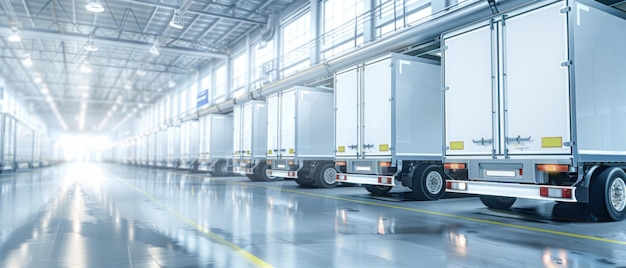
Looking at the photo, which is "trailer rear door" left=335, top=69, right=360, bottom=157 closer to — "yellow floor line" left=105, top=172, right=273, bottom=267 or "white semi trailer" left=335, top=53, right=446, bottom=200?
"white semi trailer" left=335, top=53, right=446, bottom=200

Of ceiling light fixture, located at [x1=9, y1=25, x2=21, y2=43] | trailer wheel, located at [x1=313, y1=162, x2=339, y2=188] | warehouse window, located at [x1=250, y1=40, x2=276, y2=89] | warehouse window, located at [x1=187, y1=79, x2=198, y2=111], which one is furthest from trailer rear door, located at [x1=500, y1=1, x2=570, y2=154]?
warehouse window, located at [x1=187, y1=79, x2=198, y2=111]

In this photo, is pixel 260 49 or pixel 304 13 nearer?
pixel 304 13

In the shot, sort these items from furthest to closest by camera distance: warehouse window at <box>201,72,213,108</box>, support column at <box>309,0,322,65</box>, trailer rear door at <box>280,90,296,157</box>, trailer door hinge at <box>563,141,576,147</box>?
warehouse window at <box>201,72,213,108</box> < support column at <box>309,0,322,65</box> < trailer rear door at <box>280,90,296,157</box> < trailer door hinge at <box>563,141,576,147</box>

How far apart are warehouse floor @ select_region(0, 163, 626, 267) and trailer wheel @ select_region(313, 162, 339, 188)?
5550 millimetres

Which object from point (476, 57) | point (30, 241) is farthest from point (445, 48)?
point (30, 241)

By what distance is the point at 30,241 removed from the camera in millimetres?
6223

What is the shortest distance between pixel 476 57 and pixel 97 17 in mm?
23793

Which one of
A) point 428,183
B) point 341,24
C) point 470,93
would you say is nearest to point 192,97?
point 341,24

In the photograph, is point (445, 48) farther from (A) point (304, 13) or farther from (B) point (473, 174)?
(A) point (304, 13)

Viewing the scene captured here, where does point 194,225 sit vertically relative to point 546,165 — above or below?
below

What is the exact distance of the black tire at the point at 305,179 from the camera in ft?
55.4

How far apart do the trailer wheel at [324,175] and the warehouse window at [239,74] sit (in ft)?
48.4

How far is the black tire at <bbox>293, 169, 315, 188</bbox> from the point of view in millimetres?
→ 16891

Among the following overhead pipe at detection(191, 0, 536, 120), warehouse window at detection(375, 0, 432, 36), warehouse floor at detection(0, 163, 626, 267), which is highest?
warehouse window at detection(375, 0, 432, 36)
